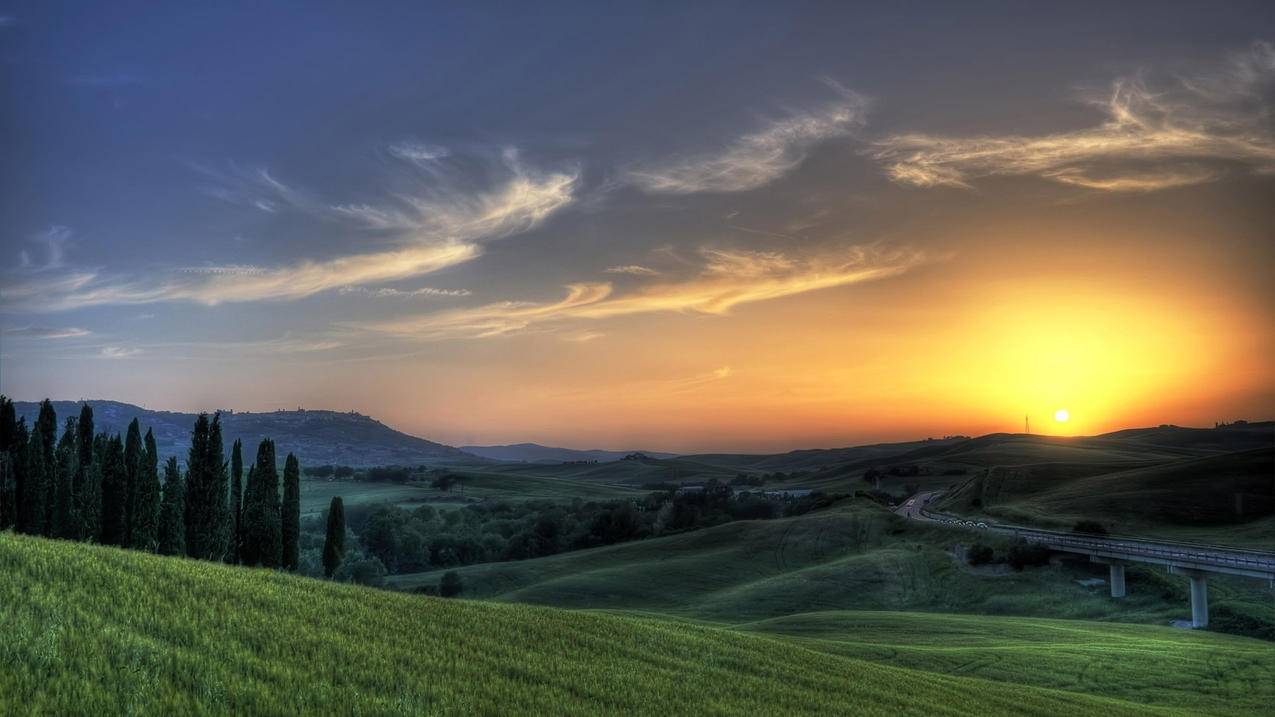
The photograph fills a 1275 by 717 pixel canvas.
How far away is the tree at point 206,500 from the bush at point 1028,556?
9155cm

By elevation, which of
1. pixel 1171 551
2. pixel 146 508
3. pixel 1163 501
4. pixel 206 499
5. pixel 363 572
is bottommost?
pixel 363 572

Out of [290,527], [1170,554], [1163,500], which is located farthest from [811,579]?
[1163,500]

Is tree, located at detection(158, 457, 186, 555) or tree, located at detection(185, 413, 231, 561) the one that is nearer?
tree, located at detection(158, 457, 186, 555)

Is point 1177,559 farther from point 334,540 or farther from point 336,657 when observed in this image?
point 334,540

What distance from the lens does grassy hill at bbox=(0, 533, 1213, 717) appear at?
1084 cm

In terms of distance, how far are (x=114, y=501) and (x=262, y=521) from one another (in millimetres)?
14968

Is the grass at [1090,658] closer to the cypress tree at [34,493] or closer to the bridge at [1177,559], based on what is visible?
the bridge at [1177,559]

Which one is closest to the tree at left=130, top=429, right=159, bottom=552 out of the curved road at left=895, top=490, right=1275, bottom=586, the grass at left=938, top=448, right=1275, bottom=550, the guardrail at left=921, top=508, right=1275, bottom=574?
the curved road at left=895, top=490, right=1275, bottom=586

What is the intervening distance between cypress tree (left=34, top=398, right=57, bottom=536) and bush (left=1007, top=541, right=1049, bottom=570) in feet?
353

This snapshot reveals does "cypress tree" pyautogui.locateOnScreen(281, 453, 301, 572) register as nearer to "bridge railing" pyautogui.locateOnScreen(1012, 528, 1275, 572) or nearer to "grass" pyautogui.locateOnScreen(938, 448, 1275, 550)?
"bridge railing" pyautogui.locateOnScreen(1012, 528, 1275, 572)

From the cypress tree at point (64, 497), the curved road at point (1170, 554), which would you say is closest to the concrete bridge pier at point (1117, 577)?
the curved road at point (1170, 554)

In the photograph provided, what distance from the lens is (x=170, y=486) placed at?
263ft

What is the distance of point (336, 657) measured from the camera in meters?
14.6

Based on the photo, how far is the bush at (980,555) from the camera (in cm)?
9888
